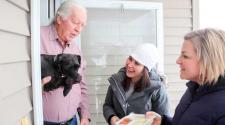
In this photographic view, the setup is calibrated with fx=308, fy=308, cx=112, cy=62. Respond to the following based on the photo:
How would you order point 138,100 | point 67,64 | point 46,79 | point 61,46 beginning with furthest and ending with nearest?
point 138,100 → point 61,46 → point 67,64 → point 46,79

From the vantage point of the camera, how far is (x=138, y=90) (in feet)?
8.29

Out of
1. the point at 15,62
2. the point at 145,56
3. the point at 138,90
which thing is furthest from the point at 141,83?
the point at 15,62

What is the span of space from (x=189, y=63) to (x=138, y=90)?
3.06 ft

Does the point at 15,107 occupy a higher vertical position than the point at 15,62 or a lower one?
lower

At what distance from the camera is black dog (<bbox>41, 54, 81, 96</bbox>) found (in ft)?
6.26

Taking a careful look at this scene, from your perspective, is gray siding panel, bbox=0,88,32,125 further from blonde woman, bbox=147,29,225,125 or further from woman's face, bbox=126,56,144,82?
woman's face, bbox=126,56,144,82

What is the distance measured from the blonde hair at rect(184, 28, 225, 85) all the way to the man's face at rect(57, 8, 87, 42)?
970 millimetres

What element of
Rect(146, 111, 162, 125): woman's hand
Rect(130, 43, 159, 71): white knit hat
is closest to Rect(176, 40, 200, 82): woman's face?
Rect(146, 111, 162, 125): woman's hand

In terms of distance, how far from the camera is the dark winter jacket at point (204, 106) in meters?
1.50

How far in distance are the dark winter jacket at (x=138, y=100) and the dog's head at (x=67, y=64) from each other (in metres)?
0.53

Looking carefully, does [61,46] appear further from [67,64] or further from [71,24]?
[67,64]

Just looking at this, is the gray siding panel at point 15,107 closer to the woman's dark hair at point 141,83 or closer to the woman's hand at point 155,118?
the woman's hand at point 155,118

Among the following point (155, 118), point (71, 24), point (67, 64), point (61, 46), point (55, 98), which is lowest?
point (155, 118)

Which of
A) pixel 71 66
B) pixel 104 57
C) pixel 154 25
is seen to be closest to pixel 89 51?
pixel 104 57
